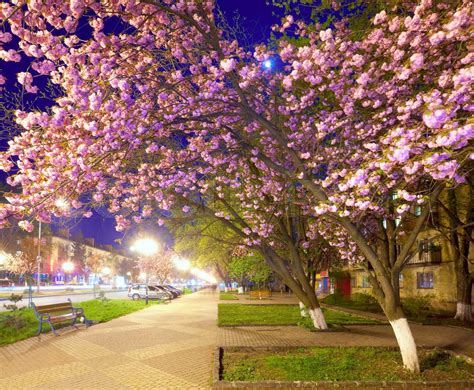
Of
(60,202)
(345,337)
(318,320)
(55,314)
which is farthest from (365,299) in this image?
(60,202)

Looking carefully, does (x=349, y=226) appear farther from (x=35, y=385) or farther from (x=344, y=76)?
(x=35, y=385)

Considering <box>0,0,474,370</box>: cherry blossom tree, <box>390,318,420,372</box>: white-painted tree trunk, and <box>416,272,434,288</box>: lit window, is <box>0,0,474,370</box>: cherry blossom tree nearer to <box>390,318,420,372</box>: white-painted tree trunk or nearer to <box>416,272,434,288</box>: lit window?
<box>390,318,420,372</box>: white-painted tree trunk

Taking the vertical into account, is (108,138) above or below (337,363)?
above

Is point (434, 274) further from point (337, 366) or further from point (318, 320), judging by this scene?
point (337, 366)

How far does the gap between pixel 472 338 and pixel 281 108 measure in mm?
8984

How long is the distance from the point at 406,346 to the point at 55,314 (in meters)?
11.7

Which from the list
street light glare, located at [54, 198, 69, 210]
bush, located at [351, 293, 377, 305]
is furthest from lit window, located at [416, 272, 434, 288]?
street light glare, located at [54, 198, 69, 210]

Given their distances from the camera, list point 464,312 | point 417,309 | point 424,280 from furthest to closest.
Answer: point 424,280 < point 417,309 < point 464,312

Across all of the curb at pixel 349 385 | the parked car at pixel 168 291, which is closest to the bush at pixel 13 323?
the curb at pixel 349 385

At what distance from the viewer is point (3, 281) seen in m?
71.9

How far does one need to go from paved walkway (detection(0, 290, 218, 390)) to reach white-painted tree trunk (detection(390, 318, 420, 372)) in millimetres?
3933

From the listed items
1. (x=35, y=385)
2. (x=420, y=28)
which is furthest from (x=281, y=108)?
(x=35, y=385)

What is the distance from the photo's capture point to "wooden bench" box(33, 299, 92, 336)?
13.3 metres

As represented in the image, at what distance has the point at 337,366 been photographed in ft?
27.9
